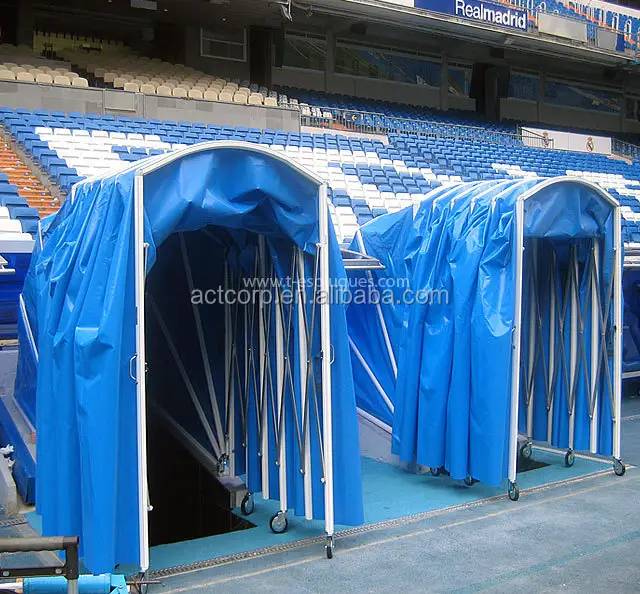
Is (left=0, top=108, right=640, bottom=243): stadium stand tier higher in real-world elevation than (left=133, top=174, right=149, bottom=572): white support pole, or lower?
higher

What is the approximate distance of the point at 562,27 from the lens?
2342 centimetres

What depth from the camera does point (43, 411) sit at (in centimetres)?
419

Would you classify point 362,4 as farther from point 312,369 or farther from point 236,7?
point 312,369

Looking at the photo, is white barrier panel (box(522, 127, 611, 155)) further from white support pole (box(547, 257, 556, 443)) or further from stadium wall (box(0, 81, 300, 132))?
white support pole (box(547, 257, 556, 443))

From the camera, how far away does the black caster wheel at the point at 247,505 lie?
523 centimetres

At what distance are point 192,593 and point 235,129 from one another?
1134 centimetres

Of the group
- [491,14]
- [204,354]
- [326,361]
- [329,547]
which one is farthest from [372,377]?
[491,14]

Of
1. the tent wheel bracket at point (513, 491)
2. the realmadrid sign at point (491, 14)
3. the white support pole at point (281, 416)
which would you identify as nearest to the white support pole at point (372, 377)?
the tent wheel bracket at point (513, 491)

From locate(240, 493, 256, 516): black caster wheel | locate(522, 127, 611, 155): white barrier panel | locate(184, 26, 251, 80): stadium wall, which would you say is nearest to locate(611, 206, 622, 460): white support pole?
locate(240, 493, 256, 516): black caster wheel

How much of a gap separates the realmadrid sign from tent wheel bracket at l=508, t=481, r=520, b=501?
60.1 feet

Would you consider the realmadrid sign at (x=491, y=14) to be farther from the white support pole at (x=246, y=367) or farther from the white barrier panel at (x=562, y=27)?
the white support pole at (x=246, y=367)

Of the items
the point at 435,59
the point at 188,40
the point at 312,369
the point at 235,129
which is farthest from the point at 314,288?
the point at 435,59

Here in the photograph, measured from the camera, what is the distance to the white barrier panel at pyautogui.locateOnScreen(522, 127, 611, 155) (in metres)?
20.5

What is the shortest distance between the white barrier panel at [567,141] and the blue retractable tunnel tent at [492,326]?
15.1 meters
